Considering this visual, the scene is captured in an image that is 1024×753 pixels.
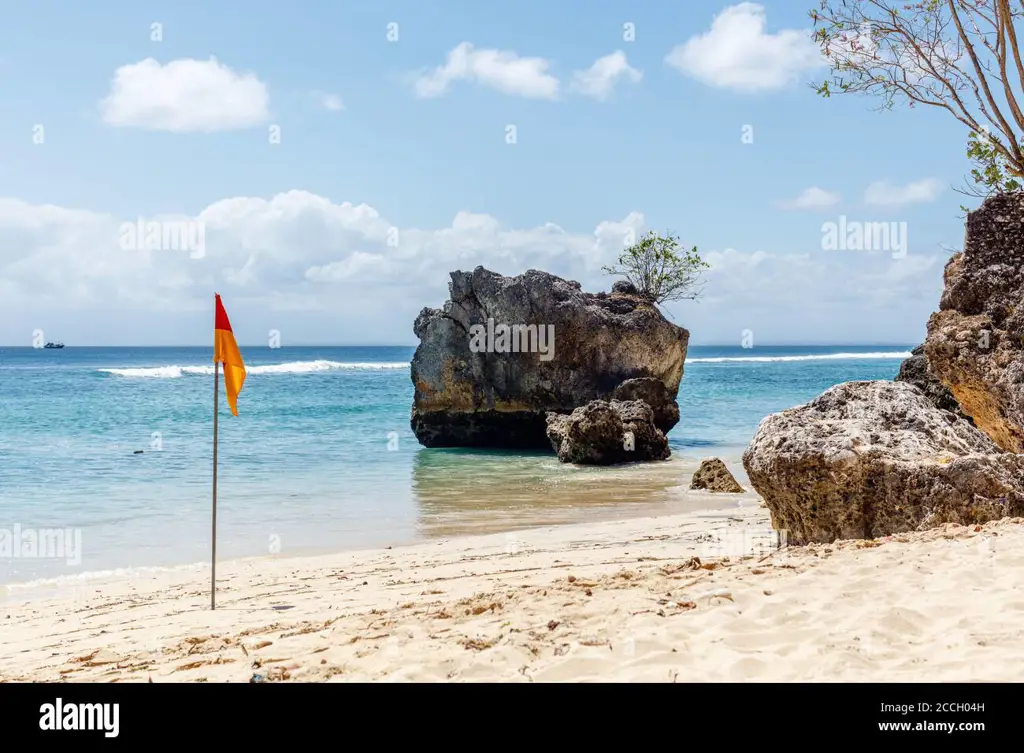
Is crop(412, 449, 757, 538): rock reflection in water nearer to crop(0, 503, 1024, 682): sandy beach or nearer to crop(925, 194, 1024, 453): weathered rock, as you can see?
crop(0, 503, 1024, 682): sandy beach

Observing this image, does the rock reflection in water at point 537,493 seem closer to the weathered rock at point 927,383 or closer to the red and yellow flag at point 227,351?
the weathered rock at point 927,383

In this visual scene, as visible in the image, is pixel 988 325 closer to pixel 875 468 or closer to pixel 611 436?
pixel 875 468

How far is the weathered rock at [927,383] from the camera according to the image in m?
13.6

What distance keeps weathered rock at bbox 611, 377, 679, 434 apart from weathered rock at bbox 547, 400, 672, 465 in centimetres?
172

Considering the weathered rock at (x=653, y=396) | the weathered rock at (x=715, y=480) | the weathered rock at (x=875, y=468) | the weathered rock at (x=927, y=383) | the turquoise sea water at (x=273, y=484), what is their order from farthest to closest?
the weathered rock at (x=653, y=396), the weathered rock at (x=715, y=480), the weathered rock at (x=927, y=383), the turquoise sea water at (x=273, y=484), the weathered rock at (x=875, y=468)

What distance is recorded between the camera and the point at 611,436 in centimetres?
2303

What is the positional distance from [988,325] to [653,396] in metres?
17.5

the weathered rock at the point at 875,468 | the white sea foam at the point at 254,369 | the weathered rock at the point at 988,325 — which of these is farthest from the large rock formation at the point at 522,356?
the white sea foam at the point at 254,369

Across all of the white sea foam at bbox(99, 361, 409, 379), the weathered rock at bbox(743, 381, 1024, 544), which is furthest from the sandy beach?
the white sea foam at bbox(99, 361, 409, 379)

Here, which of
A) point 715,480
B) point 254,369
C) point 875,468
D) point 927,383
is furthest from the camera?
point 254,369

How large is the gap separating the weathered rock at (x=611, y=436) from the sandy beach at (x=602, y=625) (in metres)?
13.7

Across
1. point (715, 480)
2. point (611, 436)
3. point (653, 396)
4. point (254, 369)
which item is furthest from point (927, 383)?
point (254, 369)

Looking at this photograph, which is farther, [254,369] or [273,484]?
[254,369]
